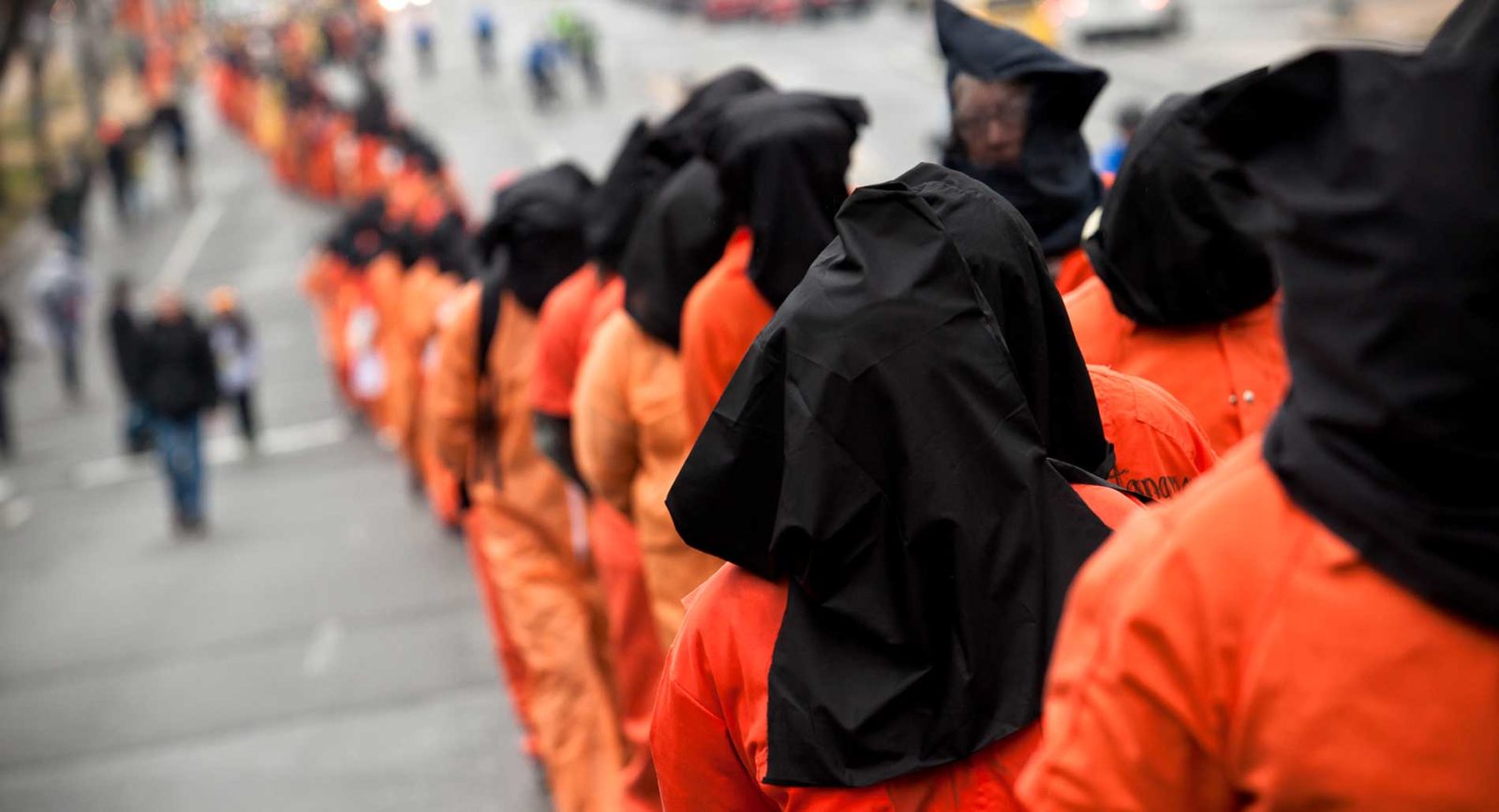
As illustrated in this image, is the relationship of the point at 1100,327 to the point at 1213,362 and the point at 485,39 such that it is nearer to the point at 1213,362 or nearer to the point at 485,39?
the point at 1213,362

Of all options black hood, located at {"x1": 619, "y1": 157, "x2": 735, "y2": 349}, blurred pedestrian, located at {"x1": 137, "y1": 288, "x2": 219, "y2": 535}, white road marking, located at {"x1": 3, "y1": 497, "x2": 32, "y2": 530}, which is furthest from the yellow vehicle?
black hood, located at {"x1": 619, "y1": 157, "x2": 735, "y2": 349}

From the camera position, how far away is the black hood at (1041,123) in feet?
16.2

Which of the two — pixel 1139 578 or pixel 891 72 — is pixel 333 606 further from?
pixel 891 72

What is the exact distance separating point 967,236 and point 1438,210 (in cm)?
113

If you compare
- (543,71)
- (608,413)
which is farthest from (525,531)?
(543,71)

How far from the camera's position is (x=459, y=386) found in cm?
758

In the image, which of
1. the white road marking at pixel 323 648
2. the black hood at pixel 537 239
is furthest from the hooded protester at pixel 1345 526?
the white road marking at pixel 323 648

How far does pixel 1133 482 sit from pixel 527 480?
187 inches

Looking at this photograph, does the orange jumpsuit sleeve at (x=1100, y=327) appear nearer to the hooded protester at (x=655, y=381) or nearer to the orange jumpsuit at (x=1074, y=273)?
the orange jumpsuit at (x=1074, y=273)

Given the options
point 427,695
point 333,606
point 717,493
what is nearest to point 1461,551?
point 717,493

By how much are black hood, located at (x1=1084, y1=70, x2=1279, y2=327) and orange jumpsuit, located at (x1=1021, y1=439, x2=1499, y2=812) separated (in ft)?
6.50

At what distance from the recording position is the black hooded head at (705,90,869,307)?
4953mm

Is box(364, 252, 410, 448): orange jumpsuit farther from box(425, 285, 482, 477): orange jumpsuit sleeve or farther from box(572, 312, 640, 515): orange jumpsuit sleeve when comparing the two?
box(572, 312, 640, 515): orange jumpsuit sleeve

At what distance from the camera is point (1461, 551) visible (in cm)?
168
